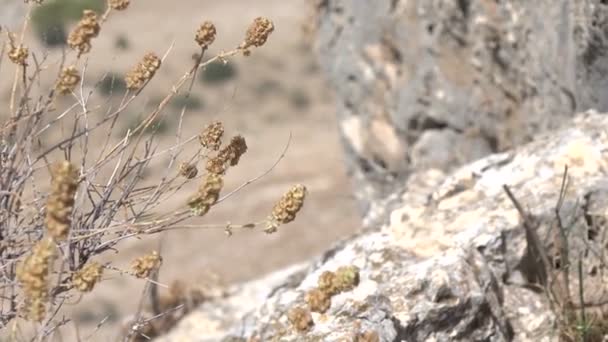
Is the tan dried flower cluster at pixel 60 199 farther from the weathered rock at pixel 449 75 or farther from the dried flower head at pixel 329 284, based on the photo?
the weathered rock at pixel 449 75

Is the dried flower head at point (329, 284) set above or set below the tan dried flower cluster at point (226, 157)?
below

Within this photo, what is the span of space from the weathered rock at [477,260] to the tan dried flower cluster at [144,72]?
2.39ft

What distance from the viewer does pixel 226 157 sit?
2.35 meters

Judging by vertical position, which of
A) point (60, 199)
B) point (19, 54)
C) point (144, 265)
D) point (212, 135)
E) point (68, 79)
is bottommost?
point (144, 265)

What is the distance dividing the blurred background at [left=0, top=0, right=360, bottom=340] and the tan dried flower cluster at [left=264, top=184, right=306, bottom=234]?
0.83 meters

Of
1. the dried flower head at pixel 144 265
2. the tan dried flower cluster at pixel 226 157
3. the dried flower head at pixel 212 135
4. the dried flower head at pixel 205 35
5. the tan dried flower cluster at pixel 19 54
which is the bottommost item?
the dried flower head at pixel 144 265

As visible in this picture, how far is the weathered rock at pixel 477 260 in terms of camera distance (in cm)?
265

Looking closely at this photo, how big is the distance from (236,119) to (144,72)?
15982mm

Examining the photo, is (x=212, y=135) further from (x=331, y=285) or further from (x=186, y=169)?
(x=331, y=285)

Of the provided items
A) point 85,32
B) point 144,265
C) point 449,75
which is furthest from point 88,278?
point 449,75

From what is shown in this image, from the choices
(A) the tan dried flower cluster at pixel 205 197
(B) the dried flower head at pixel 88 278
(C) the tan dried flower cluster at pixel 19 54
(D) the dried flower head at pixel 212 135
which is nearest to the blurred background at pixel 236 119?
(C) the tan dried flower cluster at pixel 19 54

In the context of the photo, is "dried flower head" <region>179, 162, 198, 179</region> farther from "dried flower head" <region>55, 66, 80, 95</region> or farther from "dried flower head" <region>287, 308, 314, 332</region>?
"dried flower head" <region>287, 308, 314, 332</region>

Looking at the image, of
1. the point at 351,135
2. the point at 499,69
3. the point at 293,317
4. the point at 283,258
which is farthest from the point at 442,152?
the point at 283,258

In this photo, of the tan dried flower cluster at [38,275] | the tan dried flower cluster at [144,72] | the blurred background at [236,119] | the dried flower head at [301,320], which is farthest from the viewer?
the blurred background at [236,119]
